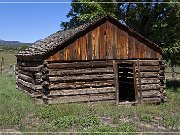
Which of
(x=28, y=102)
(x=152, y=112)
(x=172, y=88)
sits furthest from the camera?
(x=172, y=88)

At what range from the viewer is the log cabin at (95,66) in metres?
18.6

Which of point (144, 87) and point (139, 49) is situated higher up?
point (139, 49)

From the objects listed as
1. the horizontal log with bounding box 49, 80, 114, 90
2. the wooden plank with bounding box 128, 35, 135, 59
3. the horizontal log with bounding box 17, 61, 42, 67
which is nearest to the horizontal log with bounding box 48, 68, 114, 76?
the horizontal log with bounding box 49, 80, 114, 90

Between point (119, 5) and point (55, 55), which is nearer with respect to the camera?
point (55, 55)

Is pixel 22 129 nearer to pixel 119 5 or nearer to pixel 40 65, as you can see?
pixel 40 65

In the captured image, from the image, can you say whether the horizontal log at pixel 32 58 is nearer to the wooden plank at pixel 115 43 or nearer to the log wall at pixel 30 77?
the log wall at pixel 30 77

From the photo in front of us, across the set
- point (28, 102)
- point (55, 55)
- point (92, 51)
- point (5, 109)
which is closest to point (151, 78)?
point (92, 51)

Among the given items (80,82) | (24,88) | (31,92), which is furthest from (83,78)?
(24,88)

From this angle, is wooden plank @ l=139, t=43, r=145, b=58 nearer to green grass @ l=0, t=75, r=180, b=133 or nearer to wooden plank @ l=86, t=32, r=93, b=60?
wooden plank @ l=86, t=32, r=93, b=60

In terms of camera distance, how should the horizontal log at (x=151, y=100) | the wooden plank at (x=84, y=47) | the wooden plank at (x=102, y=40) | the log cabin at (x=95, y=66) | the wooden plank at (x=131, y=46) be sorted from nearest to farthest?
the log cabin at (x=95, y=66) → the wooden plank at (x=84, y=47) → the wooden plank at (x=102, y=40) → the wooden plank at (x=131, y=46) → the horizontal log at (x=151, y=100)

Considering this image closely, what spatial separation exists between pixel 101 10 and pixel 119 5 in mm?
1799

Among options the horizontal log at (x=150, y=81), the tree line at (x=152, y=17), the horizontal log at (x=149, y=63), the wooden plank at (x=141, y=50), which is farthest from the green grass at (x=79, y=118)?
the tree line at (x=152, y=17)

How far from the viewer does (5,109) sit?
1547cm

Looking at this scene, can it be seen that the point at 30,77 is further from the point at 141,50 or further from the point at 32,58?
the point at 141,50
